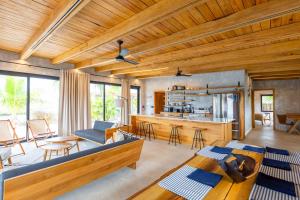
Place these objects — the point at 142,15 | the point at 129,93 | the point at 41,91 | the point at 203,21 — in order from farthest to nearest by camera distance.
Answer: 1. the point at 129,93
2. the point at 41,91
3. the point at 203,21
4. the point at 142,15

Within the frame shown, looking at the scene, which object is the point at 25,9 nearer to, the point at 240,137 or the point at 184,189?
the point at 184,189

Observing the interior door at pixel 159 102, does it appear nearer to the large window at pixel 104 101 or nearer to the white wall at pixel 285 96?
the large window at pixel 104 101

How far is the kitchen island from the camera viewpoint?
15.7 feet

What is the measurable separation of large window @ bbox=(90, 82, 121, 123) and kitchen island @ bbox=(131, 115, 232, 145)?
172 centimetres

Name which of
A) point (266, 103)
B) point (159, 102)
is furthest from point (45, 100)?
point (266, 103)

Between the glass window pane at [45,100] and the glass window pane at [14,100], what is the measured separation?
0.78 ft

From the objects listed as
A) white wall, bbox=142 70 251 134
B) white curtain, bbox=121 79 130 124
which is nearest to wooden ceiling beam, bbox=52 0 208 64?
white curtain, bbox=121 79 130 124

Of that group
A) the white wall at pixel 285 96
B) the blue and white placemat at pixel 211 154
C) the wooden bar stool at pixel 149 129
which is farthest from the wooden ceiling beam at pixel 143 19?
the white wall at pixel 285 96

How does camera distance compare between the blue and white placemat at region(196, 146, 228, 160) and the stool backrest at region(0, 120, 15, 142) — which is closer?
the blue and white placemat at region(196, 146, 228, 160)

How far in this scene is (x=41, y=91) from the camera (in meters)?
5.69

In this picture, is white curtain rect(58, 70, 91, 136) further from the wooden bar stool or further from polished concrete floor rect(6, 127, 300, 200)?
the wooden bar stool

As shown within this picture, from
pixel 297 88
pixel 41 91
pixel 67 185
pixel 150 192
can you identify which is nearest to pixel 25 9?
pixel 67 185

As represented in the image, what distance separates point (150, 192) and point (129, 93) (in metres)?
7.50

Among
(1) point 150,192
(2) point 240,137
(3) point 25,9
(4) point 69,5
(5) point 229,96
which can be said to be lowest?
(2) point 240,137
